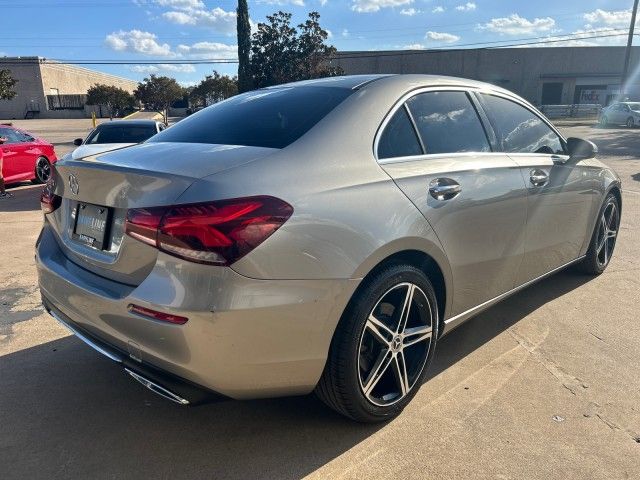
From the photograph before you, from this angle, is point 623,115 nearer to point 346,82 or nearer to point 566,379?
point 566,379

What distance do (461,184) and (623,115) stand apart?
36.2m

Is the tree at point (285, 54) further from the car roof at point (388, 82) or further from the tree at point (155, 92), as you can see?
the tree at point (155, 92)

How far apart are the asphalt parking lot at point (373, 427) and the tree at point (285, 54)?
2580 cm

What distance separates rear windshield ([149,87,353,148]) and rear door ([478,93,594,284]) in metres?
1.23

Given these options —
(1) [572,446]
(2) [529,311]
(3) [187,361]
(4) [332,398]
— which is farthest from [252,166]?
(2) [529,311]

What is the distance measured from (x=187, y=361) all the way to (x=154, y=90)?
6341cm

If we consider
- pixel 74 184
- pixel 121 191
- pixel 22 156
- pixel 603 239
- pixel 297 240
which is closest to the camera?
pixel 297 240

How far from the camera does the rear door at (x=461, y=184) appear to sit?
8.82ft

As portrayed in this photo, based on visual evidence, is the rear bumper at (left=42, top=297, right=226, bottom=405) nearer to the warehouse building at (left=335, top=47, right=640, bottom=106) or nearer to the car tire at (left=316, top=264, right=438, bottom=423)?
A: the car tire at (left=316, top=264, right=438, bottom=423)

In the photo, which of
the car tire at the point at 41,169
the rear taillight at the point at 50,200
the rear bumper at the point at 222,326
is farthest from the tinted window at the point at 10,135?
the rear bumper at the point at 222,326

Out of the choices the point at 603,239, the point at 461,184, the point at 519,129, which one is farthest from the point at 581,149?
the point at 461,184

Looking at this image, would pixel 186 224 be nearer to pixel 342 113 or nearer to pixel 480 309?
pixel 342 113

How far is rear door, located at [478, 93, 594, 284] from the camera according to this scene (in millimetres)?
3482

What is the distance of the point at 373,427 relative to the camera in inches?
104
